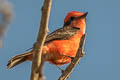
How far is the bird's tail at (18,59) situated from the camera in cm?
464

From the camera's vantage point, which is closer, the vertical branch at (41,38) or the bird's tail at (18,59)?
the vertical branch at (41,38)

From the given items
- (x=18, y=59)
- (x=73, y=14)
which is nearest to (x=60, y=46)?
(x=18, y=59)

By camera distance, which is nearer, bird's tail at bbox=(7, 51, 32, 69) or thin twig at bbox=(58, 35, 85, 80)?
→ thin twig at bbox=(58, 35, 85, 80)

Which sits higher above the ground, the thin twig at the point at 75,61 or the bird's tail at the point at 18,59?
the thin twig at the point at 75,61

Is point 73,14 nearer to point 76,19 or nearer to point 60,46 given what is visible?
point 76,19

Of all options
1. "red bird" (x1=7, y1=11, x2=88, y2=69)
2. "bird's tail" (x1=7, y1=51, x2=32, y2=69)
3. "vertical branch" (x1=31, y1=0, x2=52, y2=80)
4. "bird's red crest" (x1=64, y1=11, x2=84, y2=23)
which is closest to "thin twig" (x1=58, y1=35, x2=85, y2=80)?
"vertical branch" (x1=31, y1=0, x2=52, y2=80)

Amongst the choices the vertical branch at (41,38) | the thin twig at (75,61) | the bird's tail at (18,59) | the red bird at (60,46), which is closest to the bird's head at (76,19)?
the red bird at (60,46)

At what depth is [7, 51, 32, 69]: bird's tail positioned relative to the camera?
4641mm

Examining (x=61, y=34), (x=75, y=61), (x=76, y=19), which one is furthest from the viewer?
(x=76, y=19)

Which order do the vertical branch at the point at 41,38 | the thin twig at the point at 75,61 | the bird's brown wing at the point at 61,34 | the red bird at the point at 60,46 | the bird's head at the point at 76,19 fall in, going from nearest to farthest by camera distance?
the vertical branch at the point at 41,38 < the thin twig at the point at 75,61 < the red bird at the point at 60,46 < the bird's brown wing at the point at 61,34 < the bird's head at the point at 76,19

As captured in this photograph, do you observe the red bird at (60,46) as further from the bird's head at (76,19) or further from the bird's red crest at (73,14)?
the bird's red crest at (73,14)

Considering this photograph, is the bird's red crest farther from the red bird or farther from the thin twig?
the thin twig

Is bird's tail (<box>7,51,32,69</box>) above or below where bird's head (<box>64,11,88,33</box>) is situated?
below

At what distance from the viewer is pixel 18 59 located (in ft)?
16.3
